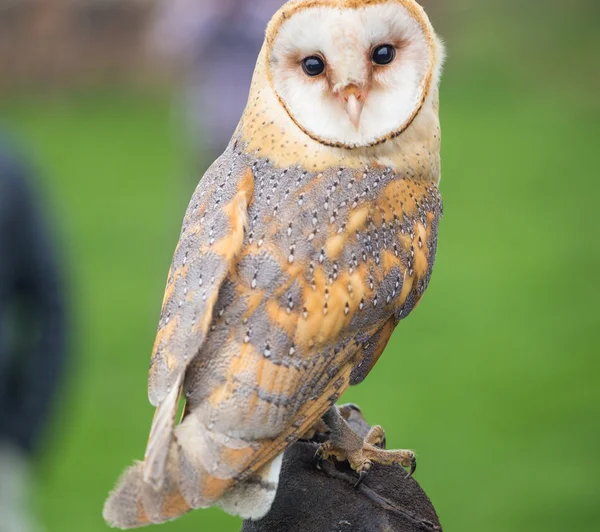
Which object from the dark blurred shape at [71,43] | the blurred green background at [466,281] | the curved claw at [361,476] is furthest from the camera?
the dark blurred shape at [71,43]

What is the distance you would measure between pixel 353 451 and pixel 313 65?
35.7 inches

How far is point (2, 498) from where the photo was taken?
4910 millimetres

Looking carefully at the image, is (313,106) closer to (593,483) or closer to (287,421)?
(287,421)

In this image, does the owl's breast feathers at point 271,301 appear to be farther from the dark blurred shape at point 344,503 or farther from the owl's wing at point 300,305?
the dark blurred shape at point 344,503

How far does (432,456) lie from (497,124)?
8984 mm

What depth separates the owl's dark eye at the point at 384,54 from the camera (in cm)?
254

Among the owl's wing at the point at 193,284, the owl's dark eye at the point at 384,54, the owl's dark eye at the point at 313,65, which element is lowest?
the owl's wing at the point at 193,284

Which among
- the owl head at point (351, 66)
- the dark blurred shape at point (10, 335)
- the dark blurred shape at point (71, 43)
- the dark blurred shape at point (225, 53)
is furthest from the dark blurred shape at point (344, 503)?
the dark blurred shape at point (71, 43)

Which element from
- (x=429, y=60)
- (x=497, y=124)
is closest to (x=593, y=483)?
(x=429, y=60)

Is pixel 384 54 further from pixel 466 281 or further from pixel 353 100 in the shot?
pixel 466 281

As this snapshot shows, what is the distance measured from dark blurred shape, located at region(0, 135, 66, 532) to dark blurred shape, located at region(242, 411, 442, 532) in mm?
2441

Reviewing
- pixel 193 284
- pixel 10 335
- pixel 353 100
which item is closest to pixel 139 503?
pixel 193 284

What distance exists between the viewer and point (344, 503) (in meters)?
2.58

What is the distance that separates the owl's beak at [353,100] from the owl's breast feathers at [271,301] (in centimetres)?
17
